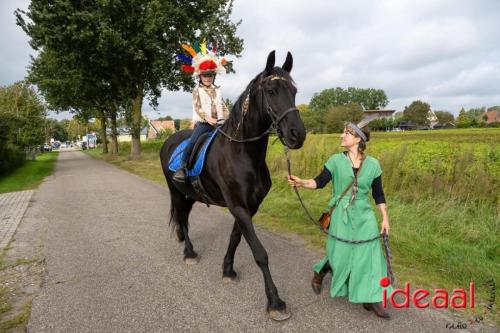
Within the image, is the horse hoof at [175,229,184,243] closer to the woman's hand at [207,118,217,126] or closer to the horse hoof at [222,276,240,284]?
the horse hoof at [222,276,240,284]

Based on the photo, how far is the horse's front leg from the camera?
10.1 ft

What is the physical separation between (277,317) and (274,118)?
6.36ft

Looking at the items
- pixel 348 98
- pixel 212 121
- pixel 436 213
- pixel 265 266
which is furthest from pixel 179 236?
pixel 348 98

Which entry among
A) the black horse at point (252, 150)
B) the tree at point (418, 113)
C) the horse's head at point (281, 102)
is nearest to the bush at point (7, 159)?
the black horse at point (252, 150)

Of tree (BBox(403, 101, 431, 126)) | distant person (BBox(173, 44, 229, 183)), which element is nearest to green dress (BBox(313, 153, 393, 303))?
distant person (BBox(173, 44, 229, 183))

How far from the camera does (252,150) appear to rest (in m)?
3.45

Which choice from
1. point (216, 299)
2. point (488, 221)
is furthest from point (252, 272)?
point (488, 221)

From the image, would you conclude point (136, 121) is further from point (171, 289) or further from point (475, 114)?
point (475, 114)

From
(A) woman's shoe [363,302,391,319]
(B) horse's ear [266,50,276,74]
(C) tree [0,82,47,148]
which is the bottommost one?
(A) woman's shoe [363,302,391,319]

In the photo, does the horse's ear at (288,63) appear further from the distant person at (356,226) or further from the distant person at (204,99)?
the distant person at (204,99)

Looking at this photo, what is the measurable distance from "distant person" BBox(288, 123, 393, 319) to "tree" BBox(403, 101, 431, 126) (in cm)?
10434

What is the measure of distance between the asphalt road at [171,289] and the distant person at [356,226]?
0.30m

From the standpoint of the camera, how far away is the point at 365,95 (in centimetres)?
12975

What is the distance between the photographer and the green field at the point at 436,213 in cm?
390
